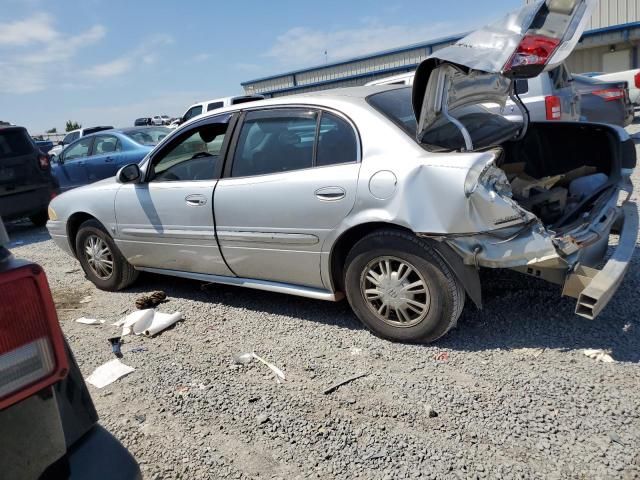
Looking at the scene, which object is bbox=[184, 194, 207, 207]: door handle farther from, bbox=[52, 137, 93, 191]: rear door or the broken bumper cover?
bbox=[52, 137, 93, 191]: rear door

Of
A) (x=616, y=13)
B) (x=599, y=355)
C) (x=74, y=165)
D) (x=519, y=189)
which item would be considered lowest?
(x=599, y=355)

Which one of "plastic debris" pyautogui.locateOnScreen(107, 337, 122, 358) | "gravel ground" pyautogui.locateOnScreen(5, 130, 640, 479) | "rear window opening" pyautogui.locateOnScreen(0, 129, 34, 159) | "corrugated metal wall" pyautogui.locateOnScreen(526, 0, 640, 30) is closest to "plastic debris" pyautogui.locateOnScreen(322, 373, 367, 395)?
"gravel ground" pyautogui.locateOnScreen(5, 130, 640, 479)

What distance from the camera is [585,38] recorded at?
78.5 feet

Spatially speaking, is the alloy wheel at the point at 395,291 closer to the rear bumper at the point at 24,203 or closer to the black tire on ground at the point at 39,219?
the rear bumper at the point at 24,203

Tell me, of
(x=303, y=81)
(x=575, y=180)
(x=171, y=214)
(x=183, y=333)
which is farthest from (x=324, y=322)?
(x=303, y=81)

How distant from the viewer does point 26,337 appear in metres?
1.23

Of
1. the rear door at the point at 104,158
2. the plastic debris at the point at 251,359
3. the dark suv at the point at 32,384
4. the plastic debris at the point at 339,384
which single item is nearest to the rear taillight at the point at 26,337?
the dark suv at the point at 32,384

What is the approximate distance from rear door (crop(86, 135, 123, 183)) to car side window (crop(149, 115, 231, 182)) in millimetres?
6618

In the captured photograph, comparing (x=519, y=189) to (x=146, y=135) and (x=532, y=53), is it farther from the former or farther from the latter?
(x=146, y=135)

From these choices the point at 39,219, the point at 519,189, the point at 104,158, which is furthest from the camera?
the point at 104,158

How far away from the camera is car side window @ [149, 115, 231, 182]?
4164 mm

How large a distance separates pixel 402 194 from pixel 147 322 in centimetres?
239

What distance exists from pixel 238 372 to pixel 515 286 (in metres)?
2.29

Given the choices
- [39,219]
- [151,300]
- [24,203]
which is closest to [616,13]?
[39,219]
